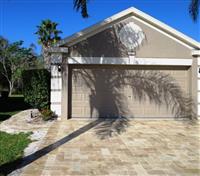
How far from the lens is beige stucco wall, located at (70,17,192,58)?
1195cm

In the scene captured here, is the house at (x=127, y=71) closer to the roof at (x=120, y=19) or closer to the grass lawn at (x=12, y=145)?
the roof at (x=120, y=19)

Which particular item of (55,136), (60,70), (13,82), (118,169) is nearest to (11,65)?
(13,82)

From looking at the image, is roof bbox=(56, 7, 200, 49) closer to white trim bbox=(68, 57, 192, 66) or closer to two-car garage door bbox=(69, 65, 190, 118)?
white trim bbox=(68, 57, 192, 66)

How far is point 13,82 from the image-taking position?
133ft

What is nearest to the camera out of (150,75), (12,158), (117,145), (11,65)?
(12,158)

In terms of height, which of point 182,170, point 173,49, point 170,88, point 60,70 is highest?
point 173,49

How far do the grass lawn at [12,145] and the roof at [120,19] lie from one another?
479 centimetres

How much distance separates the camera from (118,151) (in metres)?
6.88

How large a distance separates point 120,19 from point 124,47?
4.21 feet

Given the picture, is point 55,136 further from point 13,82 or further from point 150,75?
point 13,82

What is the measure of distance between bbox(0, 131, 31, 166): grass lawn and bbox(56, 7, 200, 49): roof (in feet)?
15.7

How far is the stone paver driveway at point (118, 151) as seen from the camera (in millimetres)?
5465

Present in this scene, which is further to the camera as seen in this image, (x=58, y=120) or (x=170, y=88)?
(x=170, y=88)

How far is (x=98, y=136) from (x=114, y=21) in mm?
5693
